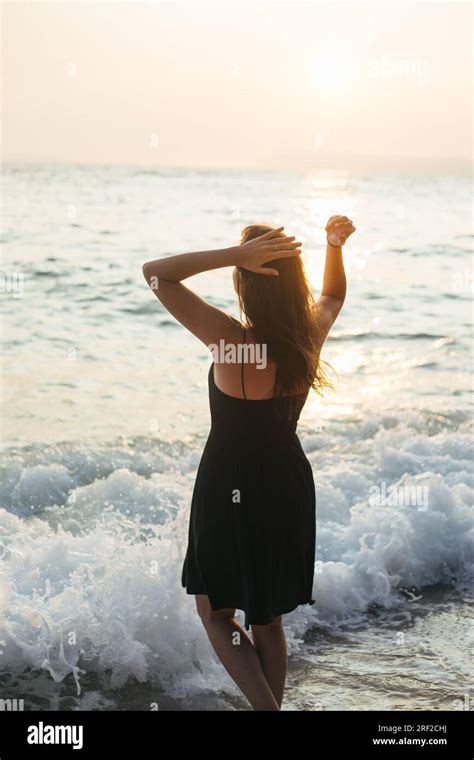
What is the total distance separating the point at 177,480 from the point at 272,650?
11.5 ft

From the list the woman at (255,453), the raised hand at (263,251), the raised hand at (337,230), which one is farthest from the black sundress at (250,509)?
the raised hand at (337,230)

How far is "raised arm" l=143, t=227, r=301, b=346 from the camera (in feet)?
8.58

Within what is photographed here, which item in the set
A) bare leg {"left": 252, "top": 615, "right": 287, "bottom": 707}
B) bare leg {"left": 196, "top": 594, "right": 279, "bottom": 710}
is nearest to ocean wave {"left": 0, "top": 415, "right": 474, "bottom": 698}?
bare leg {"left": 252, "top": 615, "right": 287, "bottom": 707}

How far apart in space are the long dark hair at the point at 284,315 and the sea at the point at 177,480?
157 cm

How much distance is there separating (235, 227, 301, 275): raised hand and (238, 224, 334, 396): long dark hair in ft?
0.15

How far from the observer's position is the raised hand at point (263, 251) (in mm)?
2594

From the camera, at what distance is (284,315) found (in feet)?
8.86

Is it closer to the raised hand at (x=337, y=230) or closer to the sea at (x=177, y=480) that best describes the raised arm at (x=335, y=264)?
the raised hand at (x=337, y=230)

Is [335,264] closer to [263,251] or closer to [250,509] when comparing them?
[263,251]

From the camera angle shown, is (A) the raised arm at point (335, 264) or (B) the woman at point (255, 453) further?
(A) the raised arm at point (335, 264)

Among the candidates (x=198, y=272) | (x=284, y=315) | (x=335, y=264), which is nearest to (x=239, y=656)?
(x=284, y=315)

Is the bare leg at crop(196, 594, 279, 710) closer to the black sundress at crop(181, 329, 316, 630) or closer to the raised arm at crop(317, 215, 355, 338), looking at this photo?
the black sundress at crop(181, 329, 316, 630)

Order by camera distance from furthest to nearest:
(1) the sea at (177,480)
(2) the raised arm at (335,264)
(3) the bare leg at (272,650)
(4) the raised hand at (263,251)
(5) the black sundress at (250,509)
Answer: (1) the sea at (177,480)
(2) the raised arm at (335,264)
(3) the bare leg at (272,650)
(5) the black sundress at (250,509)
(4) the raised hand at (263,251)
